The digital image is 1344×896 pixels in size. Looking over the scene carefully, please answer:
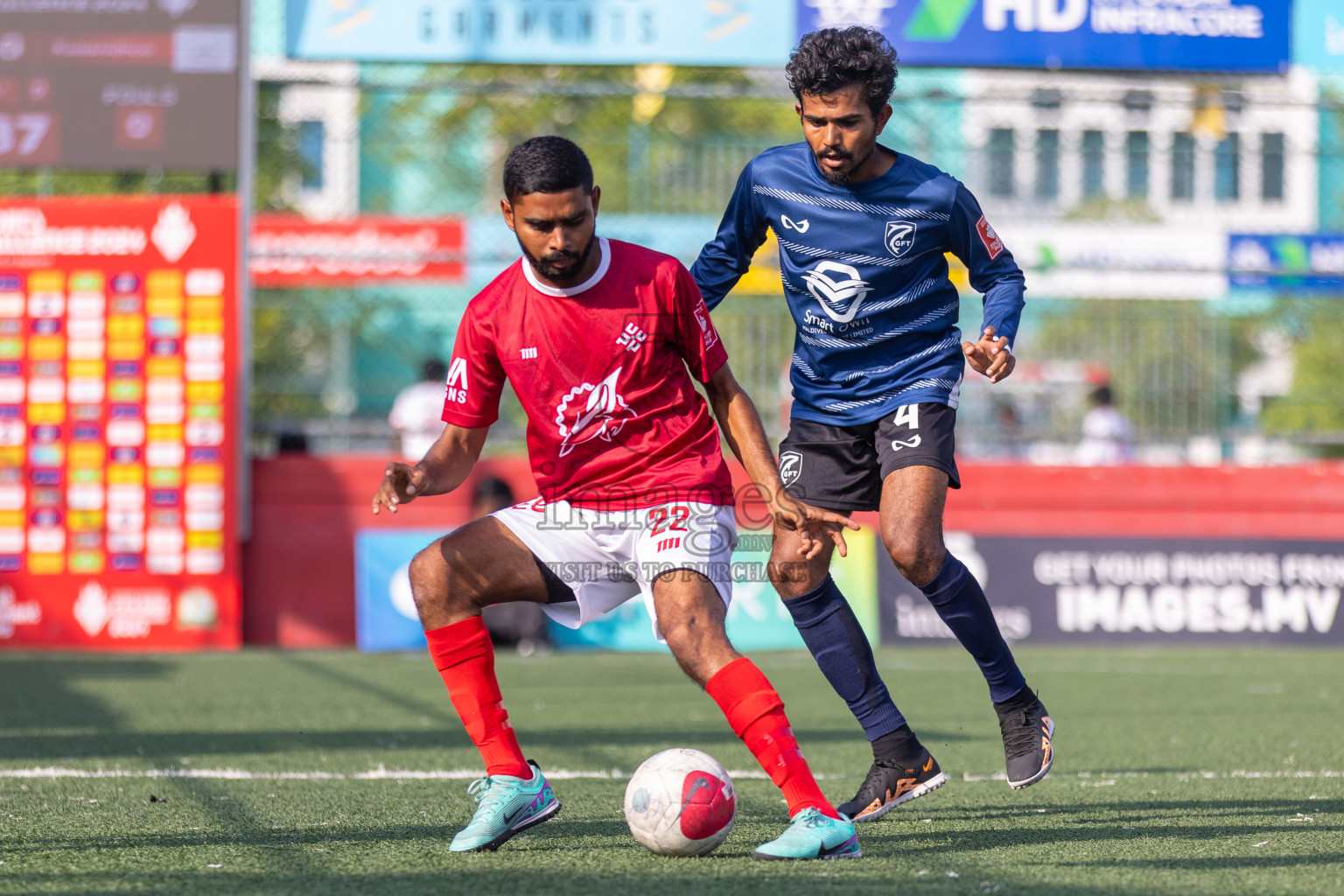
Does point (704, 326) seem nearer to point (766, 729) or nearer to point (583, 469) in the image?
point (583, 469)

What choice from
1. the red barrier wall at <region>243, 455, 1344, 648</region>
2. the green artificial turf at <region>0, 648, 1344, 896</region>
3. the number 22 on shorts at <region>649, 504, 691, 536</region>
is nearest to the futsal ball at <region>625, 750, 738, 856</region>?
the green artificial turf at <region>0, 648, 1344, 896</region>

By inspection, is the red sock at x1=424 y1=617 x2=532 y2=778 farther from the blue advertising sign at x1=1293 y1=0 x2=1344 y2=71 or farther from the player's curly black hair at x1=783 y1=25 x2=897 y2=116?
the blue advertising sign at x1=1293 y1=0 x2=1344 y2=71

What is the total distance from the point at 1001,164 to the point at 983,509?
294cm

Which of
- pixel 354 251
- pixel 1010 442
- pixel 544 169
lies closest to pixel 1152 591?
pixel 1010 442

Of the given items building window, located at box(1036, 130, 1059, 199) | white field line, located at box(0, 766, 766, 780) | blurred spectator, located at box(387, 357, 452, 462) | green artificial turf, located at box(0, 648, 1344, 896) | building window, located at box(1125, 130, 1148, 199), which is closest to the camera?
green artificial turf, located at box(0, 648, 1344, 896)

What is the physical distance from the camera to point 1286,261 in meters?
11.4

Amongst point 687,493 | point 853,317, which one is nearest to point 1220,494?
point 853,317

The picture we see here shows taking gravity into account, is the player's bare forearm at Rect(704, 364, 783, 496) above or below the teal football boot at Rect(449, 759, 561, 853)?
above

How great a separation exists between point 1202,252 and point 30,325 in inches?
332

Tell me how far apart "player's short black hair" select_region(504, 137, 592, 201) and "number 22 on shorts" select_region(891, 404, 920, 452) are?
4.04 feet

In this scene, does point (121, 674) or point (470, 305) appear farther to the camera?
point (121, 674)

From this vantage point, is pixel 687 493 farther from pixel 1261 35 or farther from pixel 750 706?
pixel 1261 35

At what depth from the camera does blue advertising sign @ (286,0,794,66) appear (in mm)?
10680

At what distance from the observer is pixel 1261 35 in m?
11.1
